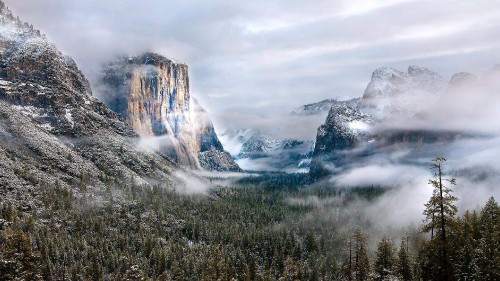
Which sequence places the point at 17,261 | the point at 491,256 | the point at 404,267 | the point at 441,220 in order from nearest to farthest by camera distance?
1. the point at 441,220
2. the point at 17,261
3. the point at 491,256
4. the point at 404,267

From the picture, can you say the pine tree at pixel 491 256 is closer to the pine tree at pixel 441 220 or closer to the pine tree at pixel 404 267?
the pine tree at pixel 404 267

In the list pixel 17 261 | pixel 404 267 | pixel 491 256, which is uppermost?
pixel 17 261

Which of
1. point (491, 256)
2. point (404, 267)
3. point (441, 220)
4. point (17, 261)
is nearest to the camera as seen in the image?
point (441, 220)

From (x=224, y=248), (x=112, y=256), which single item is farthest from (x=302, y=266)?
(x=112, y=256)

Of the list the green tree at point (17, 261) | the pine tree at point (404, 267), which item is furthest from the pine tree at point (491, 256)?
the green tree at point (17, 261)

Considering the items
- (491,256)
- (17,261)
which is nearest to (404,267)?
(491,256)

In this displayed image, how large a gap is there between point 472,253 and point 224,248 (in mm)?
141699

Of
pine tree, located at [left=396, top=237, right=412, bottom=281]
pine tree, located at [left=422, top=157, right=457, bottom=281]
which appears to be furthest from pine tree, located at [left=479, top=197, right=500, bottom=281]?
pine tree, located at [left=422, top=157, right=457, bottom=281]

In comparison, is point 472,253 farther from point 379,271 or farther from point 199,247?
point 199,247

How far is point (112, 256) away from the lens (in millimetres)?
157500

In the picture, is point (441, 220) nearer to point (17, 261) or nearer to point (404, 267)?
point (404, 267)

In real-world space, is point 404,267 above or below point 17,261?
below

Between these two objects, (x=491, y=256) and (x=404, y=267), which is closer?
(x=491, y=256)

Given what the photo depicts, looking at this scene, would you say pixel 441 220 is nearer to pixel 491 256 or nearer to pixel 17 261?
pixel 491 256
